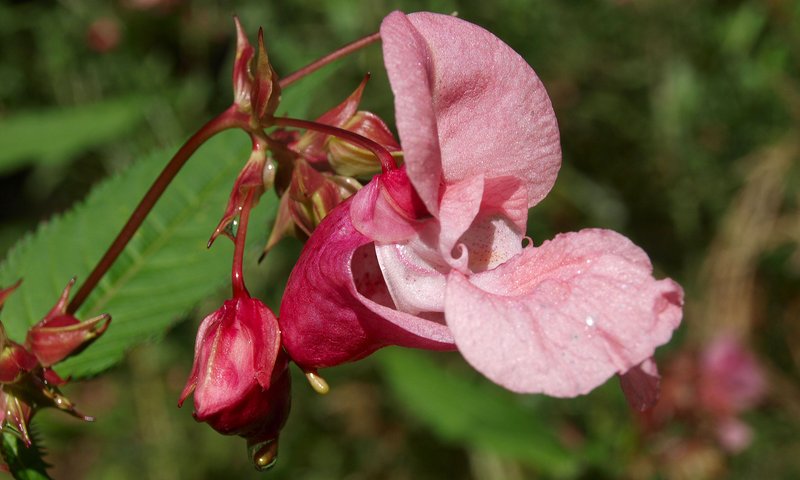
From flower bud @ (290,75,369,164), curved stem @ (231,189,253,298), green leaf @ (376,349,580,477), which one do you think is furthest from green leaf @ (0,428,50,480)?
green leaf @ (376,349,580,477)

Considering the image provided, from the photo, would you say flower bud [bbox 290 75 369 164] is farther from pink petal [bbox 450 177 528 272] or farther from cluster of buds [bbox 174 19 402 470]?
pink petal [bbox 450 177 528 272]

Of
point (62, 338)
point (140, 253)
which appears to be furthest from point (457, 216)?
point (140, 253)

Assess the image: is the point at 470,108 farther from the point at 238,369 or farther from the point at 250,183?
the point at 238,369

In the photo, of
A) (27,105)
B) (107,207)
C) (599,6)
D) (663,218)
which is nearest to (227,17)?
(27,105)

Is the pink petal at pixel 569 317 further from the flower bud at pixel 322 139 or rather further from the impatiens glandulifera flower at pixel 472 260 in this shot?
the flower bud at pixel 322 139

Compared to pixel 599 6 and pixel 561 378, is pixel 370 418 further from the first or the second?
pixel 561 378

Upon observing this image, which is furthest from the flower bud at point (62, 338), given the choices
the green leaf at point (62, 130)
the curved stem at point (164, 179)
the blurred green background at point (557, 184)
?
the green leaf at point (62, 130)

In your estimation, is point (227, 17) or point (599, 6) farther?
point (227, 17)

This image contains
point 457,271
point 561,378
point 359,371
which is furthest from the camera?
point 359,371
